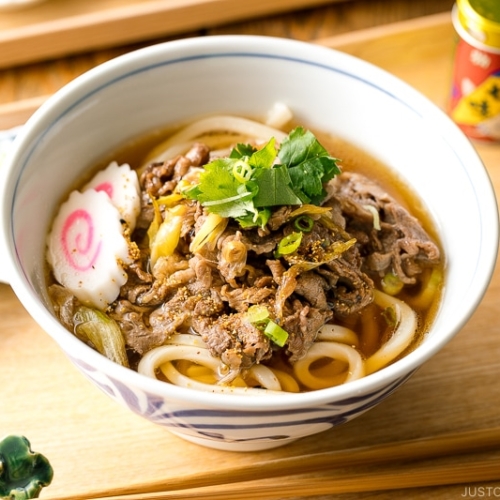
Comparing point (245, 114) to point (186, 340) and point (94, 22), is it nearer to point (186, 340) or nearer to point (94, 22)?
point (186, 340)

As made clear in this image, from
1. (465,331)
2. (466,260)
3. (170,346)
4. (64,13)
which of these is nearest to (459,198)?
(466,260)

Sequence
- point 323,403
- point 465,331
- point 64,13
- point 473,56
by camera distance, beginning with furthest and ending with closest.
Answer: point 64,13 < point 473,56 < point 465,331 < point 323,403

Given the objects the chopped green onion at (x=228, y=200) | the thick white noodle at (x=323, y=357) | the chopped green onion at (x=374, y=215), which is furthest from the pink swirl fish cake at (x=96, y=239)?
the chopped green onion at (x=374, y=215)

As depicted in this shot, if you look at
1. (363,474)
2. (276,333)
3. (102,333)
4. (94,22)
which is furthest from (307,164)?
(94,22)

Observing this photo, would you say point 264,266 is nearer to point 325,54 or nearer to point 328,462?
point 328,462

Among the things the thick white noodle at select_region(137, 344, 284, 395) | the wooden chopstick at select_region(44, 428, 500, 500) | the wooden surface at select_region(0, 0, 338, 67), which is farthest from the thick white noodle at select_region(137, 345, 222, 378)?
the wooden surface at select_region(0, 0, 338, 67)

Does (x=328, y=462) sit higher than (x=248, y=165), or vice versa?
(x=248, y=165)

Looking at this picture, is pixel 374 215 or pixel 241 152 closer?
pixel 241 152
